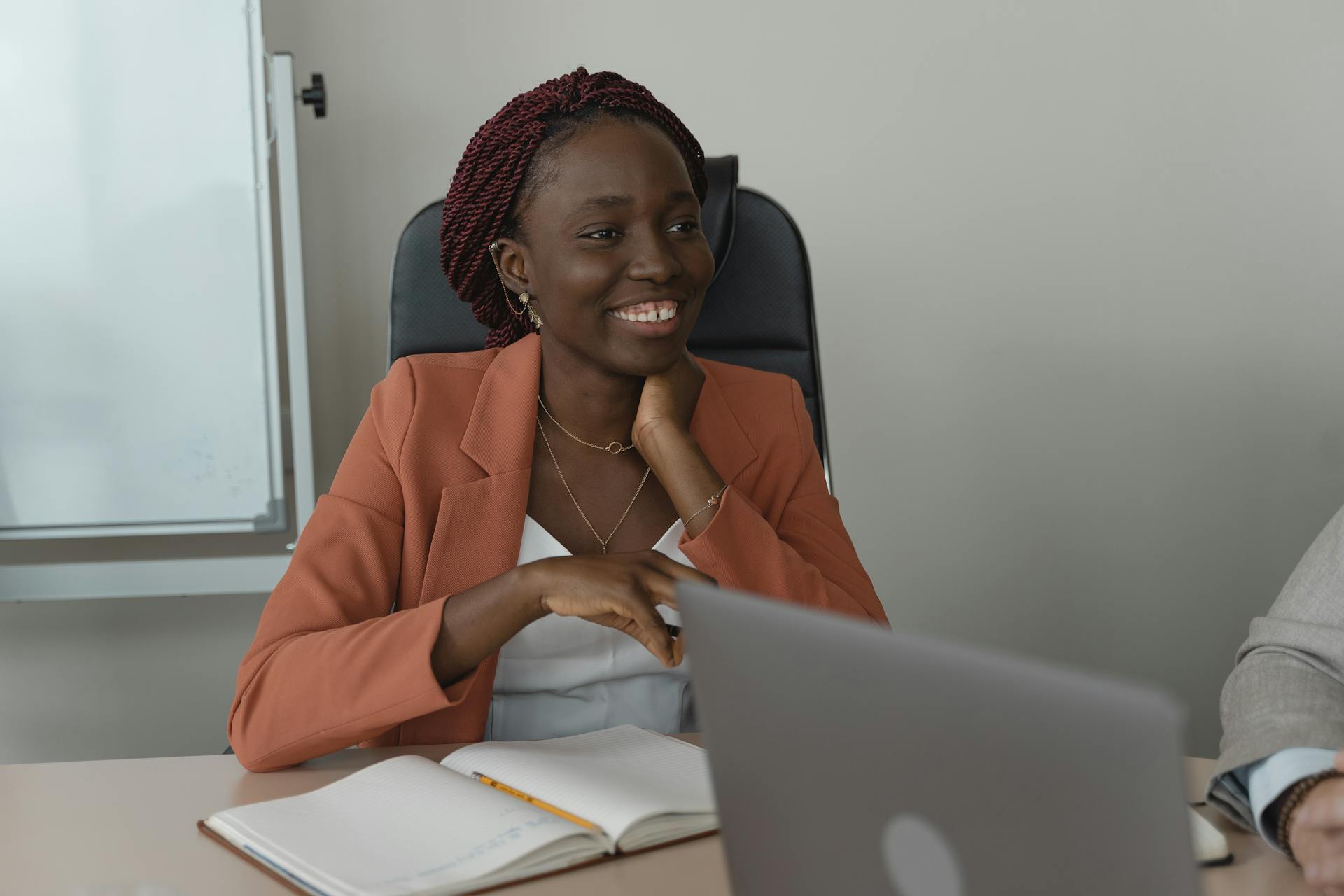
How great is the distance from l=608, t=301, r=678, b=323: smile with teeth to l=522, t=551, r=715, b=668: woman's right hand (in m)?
0.34

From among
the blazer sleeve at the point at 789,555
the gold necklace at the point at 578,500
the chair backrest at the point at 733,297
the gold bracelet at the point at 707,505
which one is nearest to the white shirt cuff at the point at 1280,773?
the blazer sleeve at the point at 789,555

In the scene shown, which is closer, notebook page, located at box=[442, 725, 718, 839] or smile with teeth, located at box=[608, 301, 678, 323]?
notebook page, located at box=[442, 725, 718, 839]

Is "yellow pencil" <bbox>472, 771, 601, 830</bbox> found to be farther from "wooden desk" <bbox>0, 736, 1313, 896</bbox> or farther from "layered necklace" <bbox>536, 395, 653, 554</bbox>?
"layered necklace" <bbox>536, 395, 653, 554</bbox>

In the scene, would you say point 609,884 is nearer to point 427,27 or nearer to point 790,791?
point 790,791

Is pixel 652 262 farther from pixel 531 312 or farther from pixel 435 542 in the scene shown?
pixel 435 542

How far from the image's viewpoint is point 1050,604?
2223mm

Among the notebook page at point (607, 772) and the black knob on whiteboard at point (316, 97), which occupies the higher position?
the black knob on whiteboard at point (316, 97)

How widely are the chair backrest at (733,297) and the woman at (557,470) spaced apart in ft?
0.30

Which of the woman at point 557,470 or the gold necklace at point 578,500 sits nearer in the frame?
the woman at point 557,470

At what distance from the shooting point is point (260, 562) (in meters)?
1.87

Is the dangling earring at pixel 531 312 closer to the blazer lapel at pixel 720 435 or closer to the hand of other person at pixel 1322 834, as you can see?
the blazer lapel at pixel 720 435

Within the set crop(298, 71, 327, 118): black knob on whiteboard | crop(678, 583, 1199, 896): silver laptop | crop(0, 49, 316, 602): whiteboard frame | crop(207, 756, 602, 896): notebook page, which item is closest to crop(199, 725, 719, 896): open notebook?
crop(207, 756, 602, 896): notebook page

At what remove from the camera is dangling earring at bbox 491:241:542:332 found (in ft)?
4.50

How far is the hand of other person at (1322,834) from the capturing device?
2.24ft
